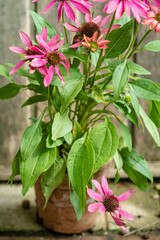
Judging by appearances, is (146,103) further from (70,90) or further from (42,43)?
(42,43)

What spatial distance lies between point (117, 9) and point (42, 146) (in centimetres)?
46

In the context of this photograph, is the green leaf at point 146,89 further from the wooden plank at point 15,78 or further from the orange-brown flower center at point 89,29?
the wooden plank at point 15,78

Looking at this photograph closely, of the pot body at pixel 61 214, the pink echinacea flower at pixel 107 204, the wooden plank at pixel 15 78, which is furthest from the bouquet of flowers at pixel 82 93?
the wooden plank at pixel 15 78

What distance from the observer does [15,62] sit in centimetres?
141

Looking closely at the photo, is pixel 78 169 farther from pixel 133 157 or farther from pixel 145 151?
pixel 145 151

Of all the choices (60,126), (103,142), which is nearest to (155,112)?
(103,142)

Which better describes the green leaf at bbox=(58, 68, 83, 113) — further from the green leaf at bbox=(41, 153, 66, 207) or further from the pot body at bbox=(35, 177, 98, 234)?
the pot body at bbox=(35, 177, 98, 234)

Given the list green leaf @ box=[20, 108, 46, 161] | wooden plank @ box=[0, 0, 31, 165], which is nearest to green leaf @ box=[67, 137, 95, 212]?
green leaf @ box=[20, 108, 46, 161]

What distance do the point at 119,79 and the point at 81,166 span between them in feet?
0.86

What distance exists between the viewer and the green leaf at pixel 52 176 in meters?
0.98

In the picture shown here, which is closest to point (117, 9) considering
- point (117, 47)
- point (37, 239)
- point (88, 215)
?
point (117, 47)

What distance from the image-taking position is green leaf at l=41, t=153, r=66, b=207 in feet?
3.22

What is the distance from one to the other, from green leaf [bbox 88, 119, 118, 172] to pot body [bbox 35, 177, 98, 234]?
0.69ft

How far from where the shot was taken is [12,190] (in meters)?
1.50
